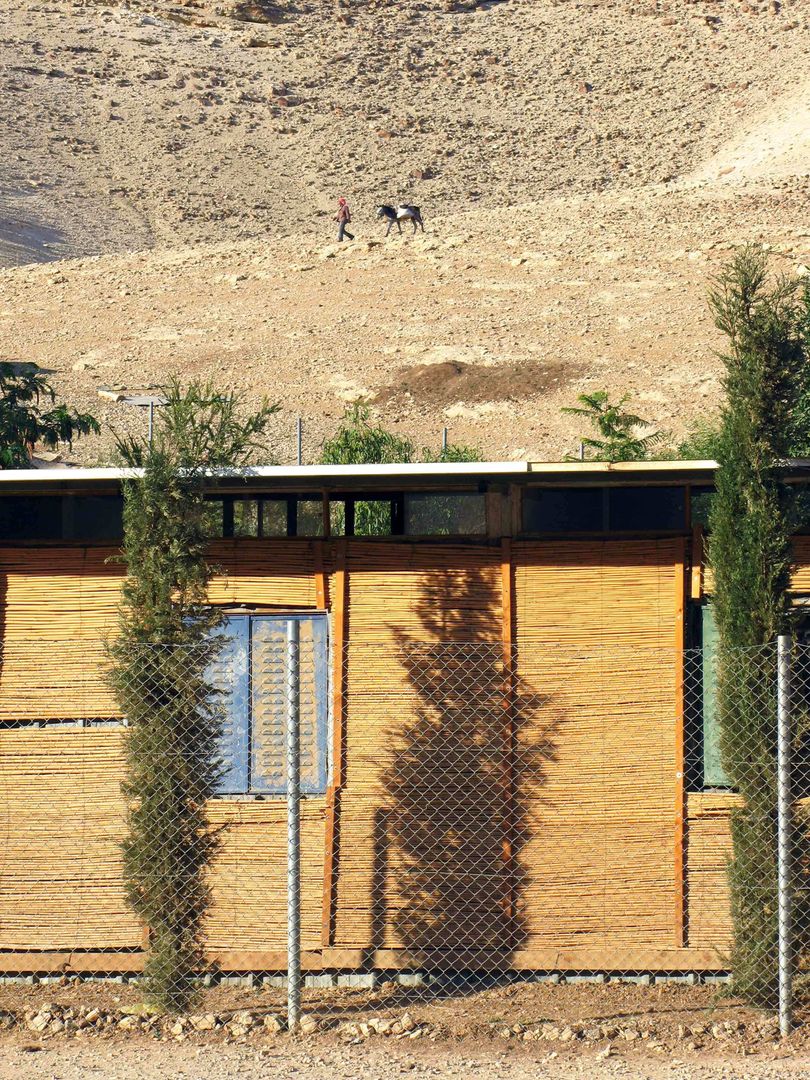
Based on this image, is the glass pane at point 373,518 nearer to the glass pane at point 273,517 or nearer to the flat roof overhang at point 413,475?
the glass pane at point 273,517

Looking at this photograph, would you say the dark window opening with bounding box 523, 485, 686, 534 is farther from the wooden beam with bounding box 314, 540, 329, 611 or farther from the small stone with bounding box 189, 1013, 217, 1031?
the small stone with bounding box 189, 1013, 217, 1031

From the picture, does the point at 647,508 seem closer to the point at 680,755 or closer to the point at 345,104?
the point at 680,755

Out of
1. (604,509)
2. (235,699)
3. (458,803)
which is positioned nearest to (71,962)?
(235,699)

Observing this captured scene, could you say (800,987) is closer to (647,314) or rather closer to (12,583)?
(12,583)

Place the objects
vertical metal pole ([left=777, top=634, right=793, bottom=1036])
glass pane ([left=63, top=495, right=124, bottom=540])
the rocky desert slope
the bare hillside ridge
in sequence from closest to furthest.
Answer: vertical metal pole ([left=777, top=634, right=793, bottom=1036]), glass pane ([left=63, top=495, right=124, bottom=540]), the rocky desert slope, the bare hillside ridge

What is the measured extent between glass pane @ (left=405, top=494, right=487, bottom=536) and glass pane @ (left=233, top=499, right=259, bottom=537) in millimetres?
1021

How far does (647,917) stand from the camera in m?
8.78

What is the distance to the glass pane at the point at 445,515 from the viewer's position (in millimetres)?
9266

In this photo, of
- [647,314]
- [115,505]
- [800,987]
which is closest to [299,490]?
[115,505]

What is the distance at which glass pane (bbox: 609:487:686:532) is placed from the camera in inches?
364

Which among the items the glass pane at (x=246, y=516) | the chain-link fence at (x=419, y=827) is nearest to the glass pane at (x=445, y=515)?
the chain-link fence at (x=419, y=827)

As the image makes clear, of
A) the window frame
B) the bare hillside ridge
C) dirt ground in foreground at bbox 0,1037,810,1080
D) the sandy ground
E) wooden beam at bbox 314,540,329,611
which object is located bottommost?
dirt ground in foreground at bbox 0,1037,810,1080

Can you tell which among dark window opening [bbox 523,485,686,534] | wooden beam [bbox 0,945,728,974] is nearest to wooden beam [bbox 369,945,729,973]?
wooden beam [bbox 0,945,728,974]

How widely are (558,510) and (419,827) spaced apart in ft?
6.88
